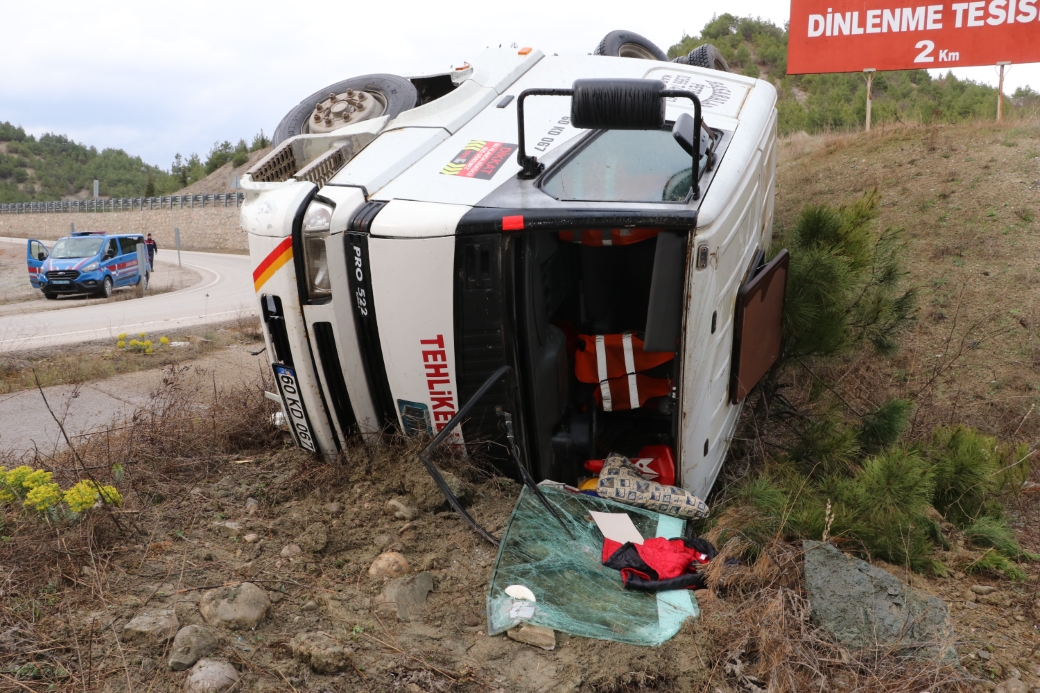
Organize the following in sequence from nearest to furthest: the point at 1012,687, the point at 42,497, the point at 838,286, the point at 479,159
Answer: the point at 1012,687 → the point at 42,497 → the point at 479,159 → the point at 838,286

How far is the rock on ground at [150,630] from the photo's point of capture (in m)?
2.69

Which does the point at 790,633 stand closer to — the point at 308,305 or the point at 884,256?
the point at 308,305

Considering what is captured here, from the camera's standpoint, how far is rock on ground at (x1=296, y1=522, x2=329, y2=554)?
11.1ft

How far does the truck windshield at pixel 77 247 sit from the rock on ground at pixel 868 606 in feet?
59.2

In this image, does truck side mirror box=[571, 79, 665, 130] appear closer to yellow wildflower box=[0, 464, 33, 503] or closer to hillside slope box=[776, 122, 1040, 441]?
yellow wildflower box=[0, 464, 33, 503]

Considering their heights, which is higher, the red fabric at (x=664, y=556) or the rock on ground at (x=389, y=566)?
the rock on ground at (x=389, y=566)

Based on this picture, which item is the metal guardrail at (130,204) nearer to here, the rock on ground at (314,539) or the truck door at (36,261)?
the truck door at (36,261)

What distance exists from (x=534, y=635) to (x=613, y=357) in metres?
1.81

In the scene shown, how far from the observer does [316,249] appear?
12.7 ft

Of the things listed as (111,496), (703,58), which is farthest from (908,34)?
(111,496)

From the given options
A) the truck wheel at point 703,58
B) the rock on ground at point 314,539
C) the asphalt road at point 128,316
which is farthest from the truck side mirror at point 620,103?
the asphalt road at point 128,316

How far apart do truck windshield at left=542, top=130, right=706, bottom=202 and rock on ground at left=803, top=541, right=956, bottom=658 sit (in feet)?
5.62

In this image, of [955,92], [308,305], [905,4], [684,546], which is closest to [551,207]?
[308,305]

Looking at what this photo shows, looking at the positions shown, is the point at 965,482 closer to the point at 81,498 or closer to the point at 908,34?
the point at 81,498
